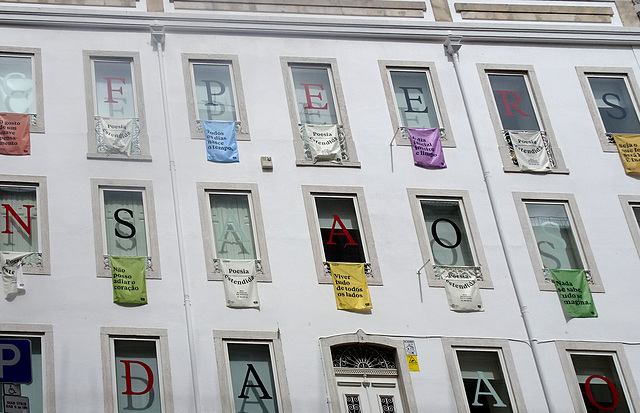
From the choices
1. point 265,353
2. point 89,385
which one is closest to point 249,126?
point 265,353

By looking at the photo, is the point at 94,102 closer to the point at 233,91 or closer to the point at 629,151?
the point at 233,91

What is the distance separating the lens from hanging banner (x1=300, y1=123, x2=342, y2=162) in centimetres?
2523

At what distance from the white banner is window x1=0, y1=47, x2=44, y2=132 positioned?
10835mm

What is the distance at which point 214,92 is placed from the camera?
26031mm

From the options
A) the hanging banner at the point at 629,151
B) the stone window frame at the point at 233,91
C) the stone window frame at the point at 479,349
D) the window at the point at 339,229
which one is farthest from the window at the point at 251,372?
the hanging banner at the point at 629,151

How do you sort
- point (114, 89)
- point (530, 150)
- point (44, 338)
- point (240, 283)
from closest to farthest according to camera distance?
point (44, 338) → point (240, 283) → point (114, 89) → point (530, 150)

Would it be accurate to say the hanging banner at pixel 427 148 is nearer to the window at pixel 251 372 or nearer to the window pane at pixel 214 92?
the window pane at pixel 214 92

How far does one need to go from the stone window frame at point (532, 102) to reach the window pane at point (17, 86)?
10.7 metres

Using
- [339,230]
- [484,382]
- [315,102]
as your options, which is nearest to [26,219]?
[339,230]

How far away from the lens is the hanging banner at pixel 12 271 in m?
22.0

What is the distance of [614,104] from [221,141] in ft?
32.9

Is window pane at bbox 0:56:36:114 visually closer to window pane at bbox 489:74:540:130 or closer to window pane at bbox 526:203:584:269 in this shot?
window pane at bbox 489:74:540:130

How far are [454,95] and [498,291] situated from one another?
5455 millimetres

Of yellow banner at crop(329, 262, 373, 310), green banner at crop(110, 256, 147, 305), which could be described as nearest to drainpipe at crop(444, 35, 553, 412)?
yellow banner at crop(329, 262, 373, 310)
